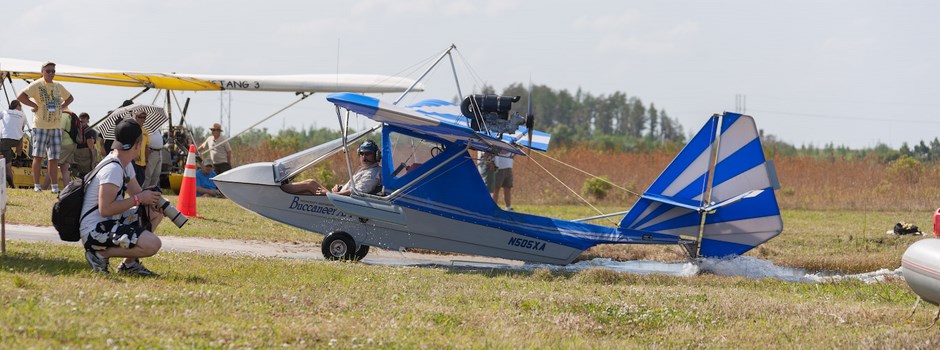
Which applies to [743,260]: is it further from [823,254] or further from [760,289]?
[823,254]

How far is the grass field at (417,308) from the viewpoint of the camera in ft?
23.7

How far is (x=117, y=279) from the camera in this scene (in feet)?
30.0

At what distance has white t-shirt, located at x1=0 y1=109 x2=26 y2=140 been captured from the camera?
1966cm

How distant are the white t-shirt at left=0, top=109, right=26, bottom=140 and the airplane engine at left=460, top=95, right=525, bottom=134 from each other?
404 inches

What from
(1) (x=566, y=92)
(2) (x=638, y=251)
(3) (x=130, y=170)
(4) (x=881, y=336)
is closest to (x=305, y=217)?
(3) (x=130, y=170)

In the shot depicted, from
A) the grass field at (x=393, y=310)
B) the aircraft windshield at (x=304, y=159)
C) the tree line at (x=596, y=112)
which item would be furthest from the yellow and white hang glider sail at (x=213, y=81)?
the tree line at (x=596, y=112)

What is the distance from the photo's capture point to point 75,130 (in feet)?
69.1

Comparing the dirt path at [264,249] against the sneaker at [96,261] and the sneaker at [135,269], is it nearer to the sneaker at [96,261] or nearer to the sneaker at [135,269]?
the sneaker at [135,269]

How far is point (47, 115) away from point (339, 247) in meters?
8.29

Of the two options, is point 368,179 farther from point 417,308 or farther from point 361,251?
point 417,308

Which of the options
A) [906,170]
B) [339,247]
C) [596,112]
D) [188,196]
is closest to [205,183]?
[188,196]

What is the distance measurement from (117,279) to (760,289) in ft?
22.3

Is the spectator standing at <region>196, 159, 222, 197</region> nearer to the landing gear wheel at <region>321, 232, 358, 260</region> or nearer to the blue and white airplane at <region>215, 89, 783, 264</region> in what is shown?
the blue and white airplane at <region>215, 89, 783, 264</region>

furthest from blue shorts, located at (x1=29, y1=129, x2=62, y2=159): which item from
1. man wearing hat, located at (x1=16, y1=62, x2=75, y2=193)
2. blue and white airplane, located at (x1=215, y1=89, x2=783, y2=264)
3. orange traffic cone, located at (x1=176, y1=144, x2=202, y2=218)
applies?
blue and white airplane, located at (x1=215, y1=89, x2=783, y2=264)
